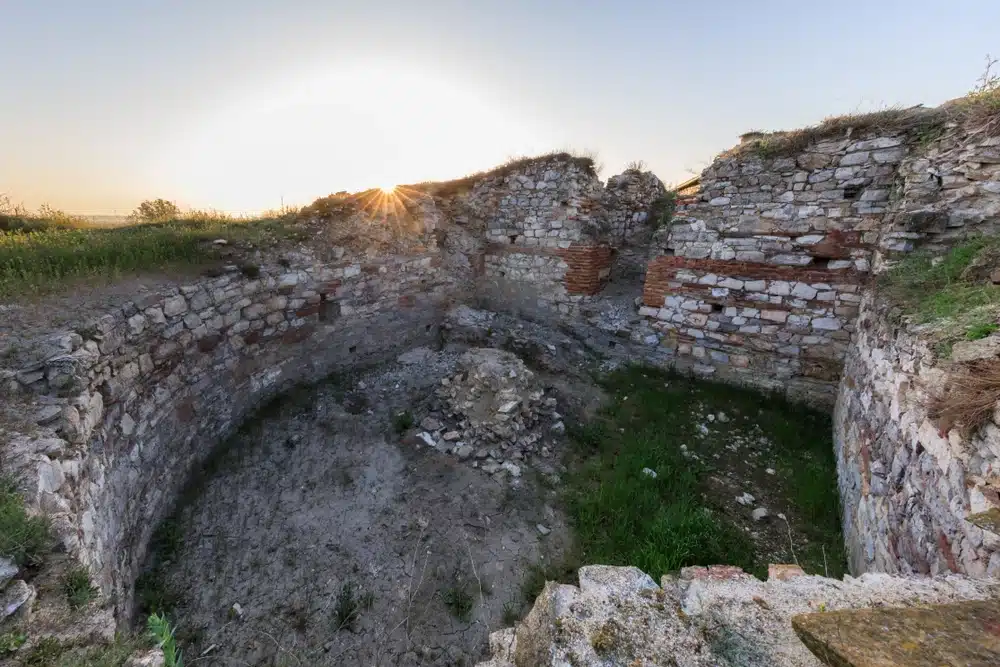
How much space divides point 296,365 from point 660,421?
5.23 m

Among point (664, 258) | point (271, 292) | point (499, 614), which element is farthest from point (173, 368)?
point (664, 258)

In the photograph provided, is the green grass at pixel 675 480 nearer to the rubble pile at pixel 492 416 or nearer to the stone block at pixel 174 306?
the rubble pile at pixel 492 416

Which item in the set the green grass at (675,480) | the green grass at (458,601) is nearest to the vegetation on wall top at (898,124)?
the green grass at (675,480)

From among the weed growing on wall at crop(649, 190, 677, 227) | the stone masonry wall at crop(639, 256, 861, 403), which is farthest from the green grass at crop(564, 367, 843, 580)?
the weed growing on wall at crop(649, 190, 677, 227)

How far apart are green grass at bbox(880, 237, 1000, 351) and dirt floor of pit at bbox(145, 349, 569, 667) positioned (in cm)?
339

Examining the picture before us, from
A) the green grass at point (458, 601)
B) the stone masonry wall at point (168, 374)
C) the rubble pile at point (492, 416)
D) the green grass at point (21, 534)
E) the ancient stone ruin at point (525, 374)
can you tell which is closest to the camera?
the ancient stone ruin at point (525, 374)

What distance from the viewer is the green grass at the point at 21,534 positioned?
6.57 feet

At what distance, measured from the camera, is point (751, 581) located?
1663 millimetres

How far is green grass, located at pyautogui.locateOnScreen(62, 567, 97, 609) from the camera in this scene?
196 centimetres

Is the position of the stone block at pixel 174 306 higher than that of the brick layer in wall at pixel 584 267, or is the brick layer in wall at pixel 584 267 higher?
the brick layer in wall at pixel 584 267

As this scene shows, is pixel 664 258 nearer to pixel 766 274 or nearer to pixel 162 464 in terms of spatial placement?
pixel 766 274

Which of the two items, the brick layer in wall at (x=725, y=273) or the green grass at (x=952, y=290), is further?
the brick layer in wall at (x=725, y=273)

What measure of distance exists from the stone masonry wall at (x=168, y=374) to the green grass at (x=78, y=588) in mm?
266

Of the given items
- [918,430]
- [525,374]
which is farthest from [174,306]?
[918,430]
